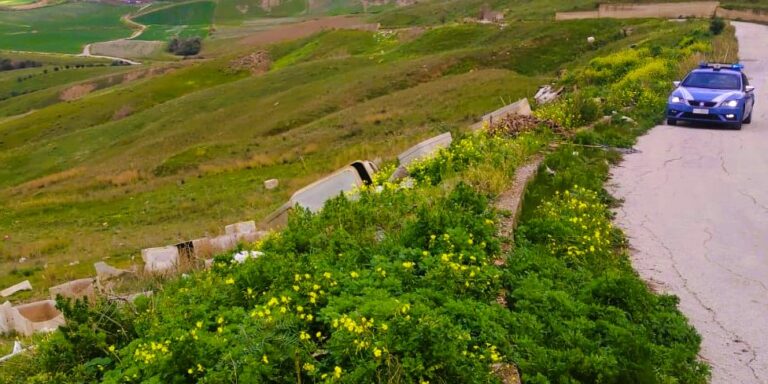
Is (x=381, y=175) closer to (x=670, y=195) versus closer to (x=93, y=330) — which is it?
(x=670, y=195)

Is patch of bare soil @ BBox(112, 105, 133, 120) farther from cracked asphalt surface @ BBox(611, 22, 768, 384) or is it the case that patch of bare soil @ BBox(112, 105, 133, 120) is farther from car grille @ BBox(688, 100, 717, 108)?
cracked asphalt surface @ BBox(611, 22, 768, 384)

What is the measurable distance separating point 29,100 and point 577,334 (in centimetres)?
10094

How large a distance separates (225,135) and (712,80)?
99.8 feet

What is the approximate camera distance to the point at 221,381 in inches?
192

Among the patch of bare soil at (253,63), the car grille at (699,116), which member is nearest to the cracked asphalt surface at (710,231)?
the car grille at (699,116)

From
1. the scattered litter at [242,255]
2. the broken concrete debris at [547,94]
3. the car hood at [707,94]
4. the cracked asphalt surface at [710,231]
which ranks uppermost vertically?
the scattered litter at [242,255]

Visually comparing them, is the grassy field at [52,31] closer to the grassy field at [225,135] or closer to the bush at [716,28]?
the grassy field at [225,135]

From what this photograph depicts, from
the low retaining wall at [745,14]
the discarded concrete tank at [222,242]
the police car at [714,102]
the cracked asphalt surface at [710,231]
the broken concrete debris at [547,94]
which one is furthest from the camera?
the low retaining wall at [745,14]

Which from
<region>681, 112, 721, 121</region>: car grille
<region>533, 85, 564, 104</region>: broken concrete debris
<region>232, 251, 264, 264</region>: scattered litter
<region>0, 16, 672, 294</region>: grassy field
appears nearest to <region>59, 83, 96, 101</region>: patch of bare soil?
<region>0, 16, 672, 294</region>: grassy field

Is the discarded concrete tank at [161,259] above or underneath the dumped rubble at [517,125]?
underneath

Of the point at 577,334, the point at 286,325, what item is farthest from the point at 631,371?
the point at 286,325

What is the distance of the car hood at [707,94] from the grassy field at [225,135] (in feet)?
23.2

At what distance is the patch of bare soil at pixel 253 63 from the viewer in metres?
72.9

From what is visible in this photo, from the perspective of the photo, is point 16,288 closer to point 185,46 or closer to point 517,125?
point 517,125
